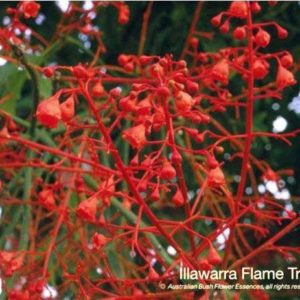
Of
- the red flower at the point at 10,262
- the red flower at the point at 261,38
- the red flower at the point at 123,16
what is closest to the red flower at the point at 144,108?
the red flower at the point at 261,38

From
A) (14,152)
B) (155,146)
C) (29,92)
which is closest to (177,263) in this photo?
(14,152)

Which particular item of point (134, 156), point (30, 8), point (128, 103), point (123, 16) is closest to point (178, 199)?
point (128, 103)

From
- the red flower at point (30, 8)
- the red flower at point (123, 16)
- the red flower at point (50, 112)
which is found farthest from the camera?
the red flower at point (123, 16)

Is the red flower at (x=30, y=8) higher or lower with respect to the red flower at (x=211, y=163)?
higher

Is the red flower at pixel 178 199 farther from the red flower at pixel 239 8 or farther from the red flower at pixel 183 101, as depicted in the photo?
the red flower at pixel 239 8

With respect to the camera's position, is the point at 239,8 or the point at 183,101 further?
the point at 239,8

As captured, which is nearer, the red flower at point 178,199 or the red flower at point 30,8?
the red flower at point 178,199

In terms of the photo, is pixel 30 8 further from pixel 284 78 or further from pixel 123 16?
pixel 284 78

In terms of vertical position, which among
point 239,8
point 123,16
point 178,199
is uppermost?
point 239,8

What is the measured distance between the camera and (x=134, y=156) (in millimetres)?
1441

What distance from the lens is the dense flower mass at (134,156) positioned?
108cm

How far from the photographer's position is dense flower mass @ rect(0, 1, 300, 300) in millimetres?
1078

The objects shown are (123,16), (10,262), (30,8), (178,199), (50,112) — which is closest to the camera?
(50,112)

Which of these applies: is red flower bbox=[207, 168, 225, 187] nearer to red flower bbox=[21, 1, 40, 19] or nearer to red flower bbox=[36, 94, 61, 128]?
red flower bbox=[36, 94, 61, 128]
